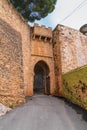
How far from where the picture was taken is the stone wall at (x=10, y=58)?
814 cm

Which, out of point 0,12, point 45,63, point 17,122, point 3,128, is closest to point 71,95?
point 45,63

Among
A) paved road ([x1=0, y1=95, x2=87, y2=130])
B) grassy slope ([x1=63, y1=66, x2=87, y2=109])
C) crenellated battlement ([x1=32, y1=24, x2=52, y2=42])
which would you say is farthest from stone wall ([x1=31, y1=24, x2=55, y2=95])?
paved road ([x1=0, y1=95, x2=87, y2=130])

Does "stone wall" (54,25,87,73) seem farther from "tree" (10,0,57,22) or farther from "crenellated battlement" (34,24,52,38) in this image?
"tree" (10,0,57,22)

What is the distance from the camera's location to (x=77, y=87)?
31.7ft

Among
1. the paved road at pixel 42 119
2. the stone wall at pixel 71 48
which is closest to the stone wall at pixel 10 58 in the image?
the paved road at pixel 42 119

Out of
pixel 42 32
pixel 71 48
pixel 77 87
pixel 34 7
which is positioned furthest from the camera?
pixel 34 7

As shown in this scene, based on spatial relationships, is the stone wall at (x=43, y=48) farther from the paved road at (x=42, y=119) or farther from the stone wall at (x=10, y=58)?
the paved road at (x=42, y=119)

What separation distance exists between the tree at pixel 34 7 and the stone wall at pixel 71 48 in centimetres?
384

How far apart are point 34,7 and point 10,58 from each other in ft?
29.2

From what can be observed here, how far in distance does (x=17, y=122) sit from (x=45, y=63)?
7.52 meters

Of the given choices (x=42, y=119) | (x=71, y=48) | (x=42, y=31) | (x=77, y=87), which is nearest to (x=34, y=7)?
(x=42, y=31)

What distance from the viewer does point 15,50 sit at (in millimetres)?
9570

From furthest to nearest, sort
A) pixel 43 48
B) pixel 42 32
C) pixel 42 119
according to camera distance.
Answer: pixel 42 32 < pixel 43 48 < pixel 42 119

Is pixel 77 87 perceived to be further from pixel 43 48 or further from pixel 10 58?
pixel 43 48
